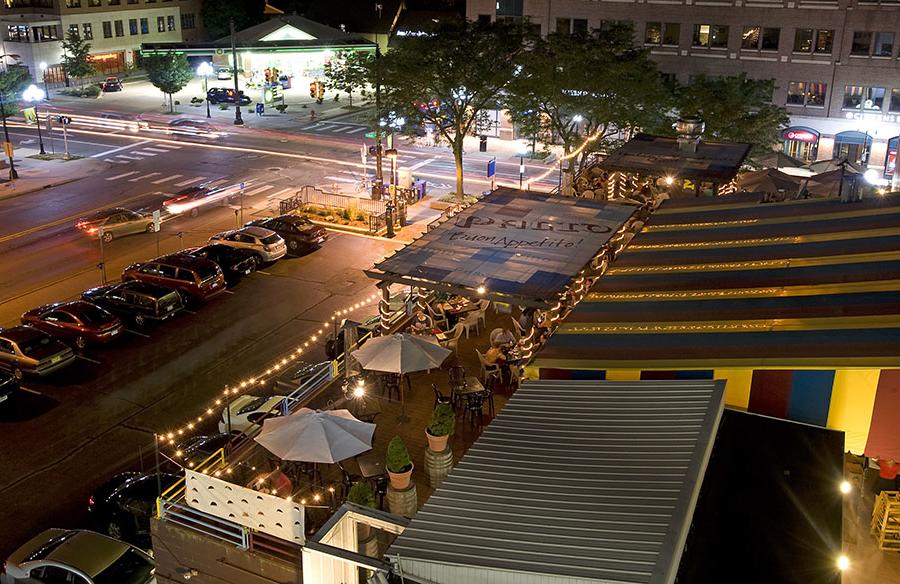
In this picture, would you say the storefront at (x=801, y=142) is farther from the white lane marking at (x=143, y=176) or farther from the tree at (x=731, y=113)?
the white lane marking at (x=143, y=176)

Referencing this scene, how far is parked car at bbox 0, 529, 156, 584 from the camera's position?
56.0 feet

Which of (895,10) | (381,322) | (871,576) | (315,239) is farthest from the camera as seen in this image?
(895,10)

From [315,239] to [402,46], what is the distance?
13.8 metres

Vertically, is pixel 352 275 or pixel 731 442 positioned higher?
pixel 731 442

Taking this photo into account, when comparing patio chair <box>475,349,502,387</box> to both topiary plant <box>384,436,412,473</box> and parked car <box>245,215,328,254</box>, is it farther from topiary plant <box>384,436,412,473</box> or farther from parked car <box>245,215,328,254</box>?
parked car <box>245,215,328,254</box>

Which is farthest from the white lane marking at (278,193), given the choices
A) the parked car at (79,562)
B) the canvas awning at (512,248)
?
the parked car at (79,562)

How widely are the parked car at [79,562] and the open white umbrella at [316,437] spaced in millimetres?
3592

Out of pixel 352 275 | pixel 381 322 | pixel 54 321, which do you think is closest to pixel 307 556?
pixel 381 322

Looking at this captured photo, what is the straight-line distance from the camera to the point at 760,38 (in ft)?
189

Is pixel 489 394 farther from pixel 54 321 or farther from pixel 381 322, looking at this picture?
pixel 54 321

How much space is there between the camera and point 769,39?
189 feet

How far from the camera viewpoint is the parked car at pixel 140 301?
30.4m

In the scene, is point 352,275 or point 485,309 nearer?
point 485,309

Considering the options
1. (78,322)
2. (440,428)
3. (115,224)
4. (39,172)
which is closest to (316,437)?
(440,428)
